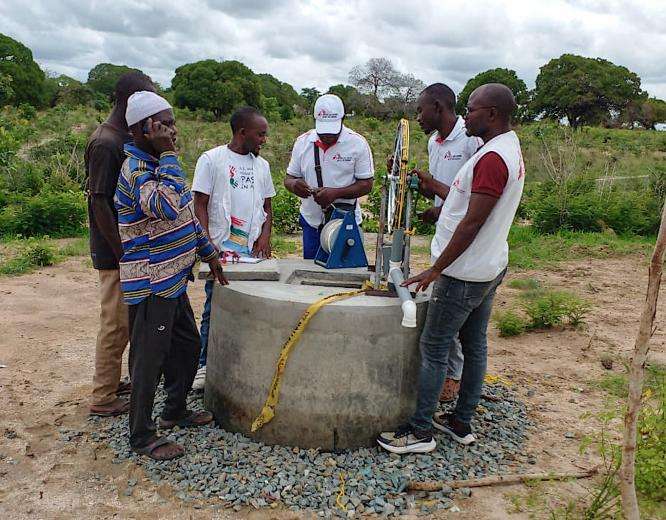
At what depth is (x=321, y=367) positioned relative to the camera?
10.8ft

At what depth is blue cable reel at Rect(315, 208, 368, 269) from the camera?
3.97m

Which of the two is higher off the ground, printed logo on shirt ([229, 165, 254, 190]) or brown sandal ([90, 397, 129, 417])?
printed logo on shirt ([229, 165, 254, 190])

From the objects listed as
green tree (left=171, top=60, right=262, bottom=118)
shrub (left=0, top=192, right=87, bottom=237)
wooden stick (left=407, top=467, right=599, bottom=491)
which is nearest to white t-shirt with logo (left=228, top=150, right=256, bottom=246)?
wooden stick (left=407, top=467, right=599, bottom=491)

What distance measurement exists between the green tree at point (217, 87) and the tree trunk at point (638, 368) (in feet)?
109

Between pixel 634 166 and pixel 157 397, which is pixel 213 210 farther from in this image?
pixel 634 166

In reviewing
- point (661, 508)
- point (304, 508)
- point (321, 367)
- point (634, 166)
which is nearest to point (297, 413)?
point (321, 367)

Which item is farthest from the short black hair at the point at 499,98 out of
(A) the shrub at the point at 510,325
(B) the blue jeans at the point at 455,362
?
(A) the shrub at the point at 510,325

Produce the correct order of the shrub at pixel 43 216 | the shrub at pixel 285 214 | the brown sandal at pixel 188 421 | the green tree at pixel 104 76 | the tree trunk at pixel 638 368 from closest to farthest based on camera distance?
the tree trunk at pixel 638 368 → the brown sandal at pixel 188 421 → the shrub at pixel 43 216 → the shrub at pixel 285 214 → the green tree at pixel 104 76

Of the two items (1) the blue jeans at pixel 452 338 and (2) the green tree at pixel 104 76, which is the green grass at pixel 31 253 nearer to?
(1) the blue jeans at pixel 452 338

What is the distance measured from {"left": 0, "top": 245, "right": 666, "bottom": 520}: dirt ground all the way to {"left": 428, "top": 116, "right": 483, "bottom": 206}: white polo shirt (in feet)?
5.61

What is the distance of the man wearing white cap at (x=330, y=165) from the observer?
13.8 ft

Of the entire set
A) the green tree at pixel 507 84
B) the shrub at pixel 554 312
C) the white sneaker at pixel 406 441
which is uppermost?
the green tree at pixel 507 84

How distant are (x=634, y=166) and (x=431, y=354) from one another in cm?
1677

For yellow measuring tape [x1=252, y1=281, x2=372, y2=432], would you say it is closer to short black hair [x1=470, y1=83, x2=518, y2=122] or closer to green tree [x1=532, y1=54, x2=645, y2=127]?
short black hair [x1=470, y1=83, x2=518, y2=122]
